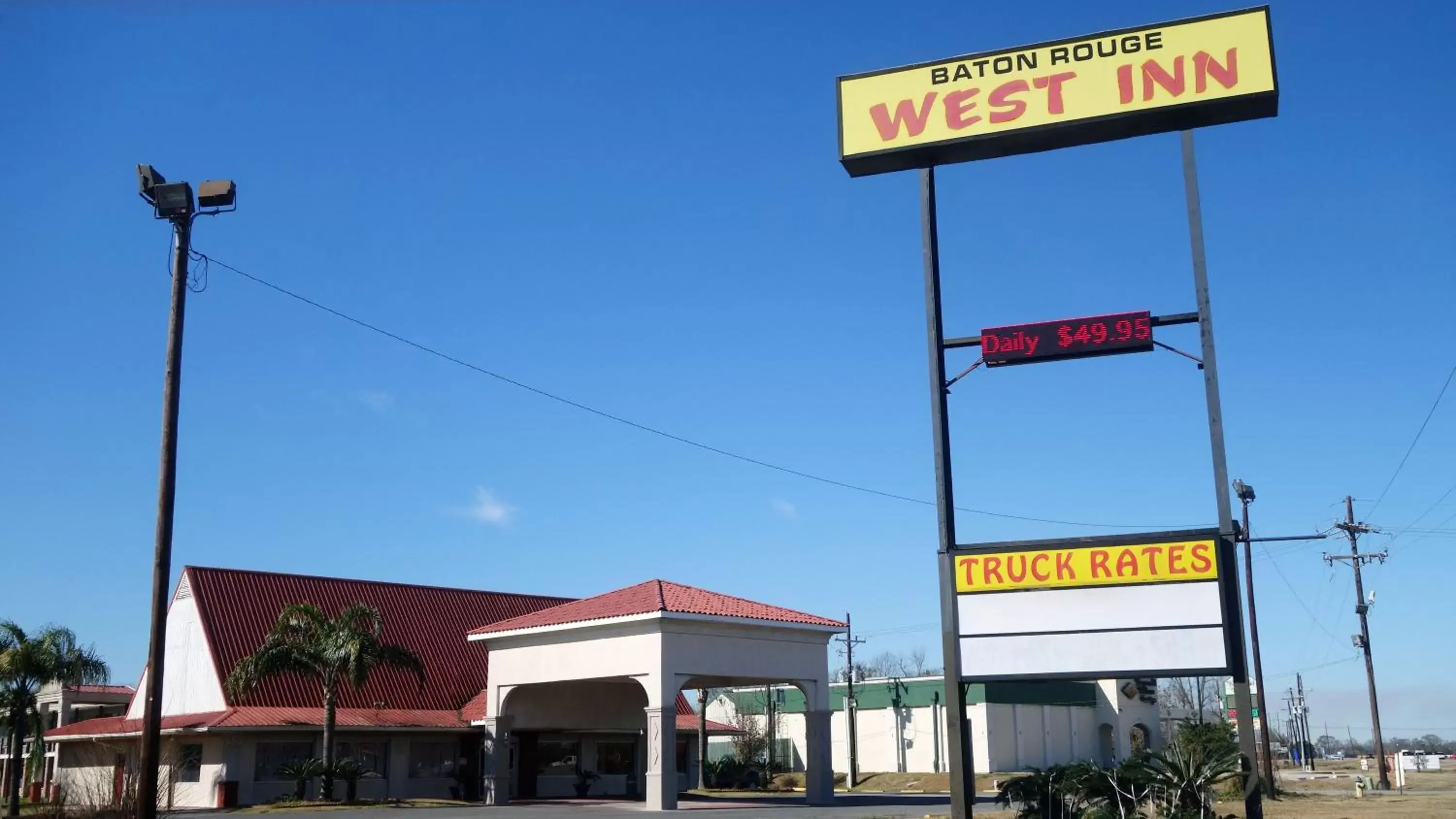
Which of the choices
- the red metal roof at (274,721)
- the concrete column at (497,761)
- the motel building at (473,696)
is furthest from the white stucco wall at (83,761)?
the concrete column at (497,761)

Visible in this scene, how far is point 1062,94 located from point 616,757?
3302cm

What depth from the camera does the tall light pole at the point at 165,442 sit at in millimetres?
19562

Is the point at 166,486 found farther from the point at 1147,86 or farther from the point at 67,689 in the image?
the point at 67,689

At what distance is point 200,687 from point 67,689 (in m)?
13.1

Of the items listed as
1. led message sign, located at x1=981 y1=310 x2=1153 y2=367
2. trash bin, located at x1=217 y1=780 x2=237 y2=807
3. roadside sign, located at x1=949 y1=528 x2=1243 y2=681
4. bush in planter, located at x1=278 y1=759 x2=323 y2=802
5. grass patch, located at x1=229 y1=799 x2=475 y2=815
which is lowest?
grass patch, located at x1=229 y1=799 x2=475 y2=815

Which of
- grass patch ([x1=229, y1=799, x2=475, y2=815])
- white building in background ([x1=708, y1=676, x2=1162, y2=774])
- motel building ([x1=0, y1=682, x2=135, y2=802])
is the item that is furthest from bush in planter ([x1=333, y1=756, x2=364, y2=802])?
white building in background ([x1=708, y1=676, x2=1162, y2=774])

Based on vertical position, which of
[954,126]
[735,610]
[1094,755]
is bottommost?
[1094,755]

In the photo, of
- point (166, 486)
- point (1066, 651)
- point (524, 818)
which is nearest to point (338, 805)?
point (524, 818)

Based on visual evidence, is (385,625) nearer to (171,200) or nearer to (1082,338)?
(171,200)

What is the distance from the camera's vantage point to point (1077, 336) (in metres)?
19.7

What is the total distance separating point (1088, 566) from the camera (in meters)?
19.3

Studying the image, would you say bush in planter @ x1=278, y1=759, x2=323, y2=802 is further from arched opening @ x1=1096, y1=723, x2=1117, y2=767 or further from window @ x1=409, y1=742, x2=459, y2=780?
arched opening @ x1=1096, y1=723, x2=1117, y2=767

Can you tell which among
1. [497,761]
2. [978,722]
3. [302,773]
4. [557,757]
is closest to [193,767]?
[302,773]

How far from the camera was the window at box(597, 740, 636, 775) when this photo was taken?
153 ft
